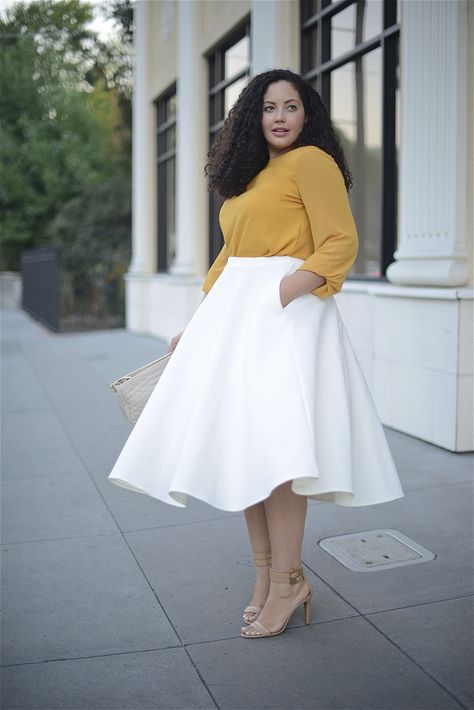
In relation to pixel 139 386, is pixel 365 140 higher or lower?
higher

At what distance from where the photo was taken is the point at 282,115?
119 inches

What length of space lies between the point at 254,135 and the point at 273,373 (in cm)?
91

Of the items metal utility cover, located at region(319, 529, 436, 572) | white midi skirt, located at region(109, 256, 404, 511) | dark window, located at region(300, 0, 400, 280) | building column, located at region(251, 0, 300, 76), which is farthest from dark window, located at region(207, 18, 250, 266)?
white midi skirt, located at region(109, 256, 404, 511)

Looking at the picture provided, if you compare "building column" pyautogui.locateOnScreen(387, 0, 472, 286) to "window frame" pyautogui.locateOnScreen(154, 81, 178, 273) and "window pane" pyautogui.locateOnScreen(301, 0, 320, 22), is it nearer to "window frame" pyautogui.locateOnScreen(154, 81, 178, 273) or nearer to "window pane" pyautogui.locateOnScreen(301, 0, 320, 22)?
"window pane" pyautogui.locateOnScreen(301, 0, 320, 22)

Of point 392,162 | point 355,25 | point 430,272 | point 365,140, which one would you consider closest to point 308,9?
point 355,25

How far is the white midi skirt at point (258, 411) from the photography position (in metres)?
2.77

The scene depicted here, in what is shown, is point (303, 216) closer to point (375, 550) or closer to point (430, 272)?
point (375, 550)

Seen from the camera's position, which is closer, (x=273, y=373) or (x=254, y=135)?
(x=273, y=373)

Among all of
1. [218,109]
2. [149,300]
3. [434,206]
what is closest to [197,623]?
[434,206]

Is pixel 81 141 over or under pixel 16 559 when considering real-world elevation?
over

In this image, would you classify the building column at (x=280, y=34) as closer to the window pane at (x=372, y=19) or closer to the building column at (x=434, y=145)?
the window pane at (x=372, y=19)

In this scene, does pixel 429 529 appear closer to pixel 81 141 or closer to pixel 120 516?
pixel 120 516

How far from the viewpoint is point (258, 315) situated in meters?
2.89

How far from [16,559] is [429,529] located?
2.07 m
